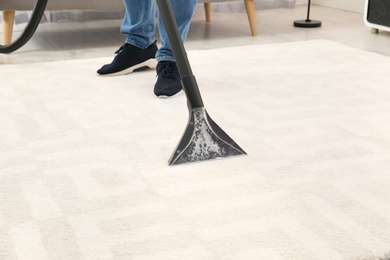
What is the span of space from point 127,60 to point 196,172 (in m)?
0.89

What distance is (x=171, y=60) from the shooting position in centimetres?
177

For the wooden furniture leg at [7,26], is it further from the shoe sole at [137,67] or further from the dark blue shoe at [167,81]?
the dark blue shoe at [167,81]

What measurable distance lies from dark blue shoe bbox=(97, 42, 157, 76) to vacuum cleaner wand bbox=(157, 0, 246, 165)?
0.77 metres

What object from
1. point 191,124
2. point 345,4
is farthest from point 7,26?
point 345,4

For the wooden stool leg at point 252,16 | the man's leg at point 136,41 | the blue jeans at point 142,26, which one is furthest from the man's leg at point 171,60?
the wooden stool leg at point 252,16

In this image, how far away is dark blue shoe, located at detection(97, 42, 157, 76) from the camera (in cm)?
194

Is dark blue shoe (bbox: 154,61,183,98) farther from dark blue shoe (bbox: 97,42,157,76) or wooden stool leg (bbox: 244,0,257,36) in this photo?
wooden stool leg (bbox: 244,0,257,36)

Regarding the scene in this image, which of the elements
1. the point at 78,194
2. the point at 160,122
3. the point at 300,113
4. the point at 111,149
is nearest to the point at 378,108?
the point at 300,113

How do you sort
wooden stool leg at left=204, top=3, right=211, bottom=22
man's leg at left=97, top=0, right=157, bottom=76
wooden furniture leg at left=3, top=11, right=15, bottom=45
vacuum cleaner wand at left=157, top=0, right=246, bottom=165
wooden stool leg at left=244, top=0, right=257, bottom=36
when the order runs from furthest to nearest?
wooden stool leg at left=204, top=3, right=211, bottom=22 < wooden stool leg at left=244, top=0, right=257, bottom=36 < wooden furniture leg at left=3, top=11, right=15, bottom=45 < man's leg at left=97, top=0, right=157, bottom=76 < vacuum cleaner wand at left=157, top=0, right=246, bottom=165

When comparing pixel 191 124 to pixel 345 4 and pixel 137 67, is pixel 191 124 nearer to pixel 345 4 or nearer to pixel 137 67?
pixel 137 67

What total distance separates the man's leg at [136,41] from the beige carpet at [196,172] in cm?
5

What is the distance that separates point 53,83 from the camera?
6.11 ft

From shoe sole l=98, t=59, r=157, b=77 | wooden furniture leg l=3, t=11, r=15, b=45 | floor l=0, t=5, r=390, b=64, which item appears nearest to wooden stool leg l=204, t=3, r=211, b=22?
floor l=0, t=5, r=390, b=64

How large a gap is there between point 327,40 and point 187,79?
159cm
